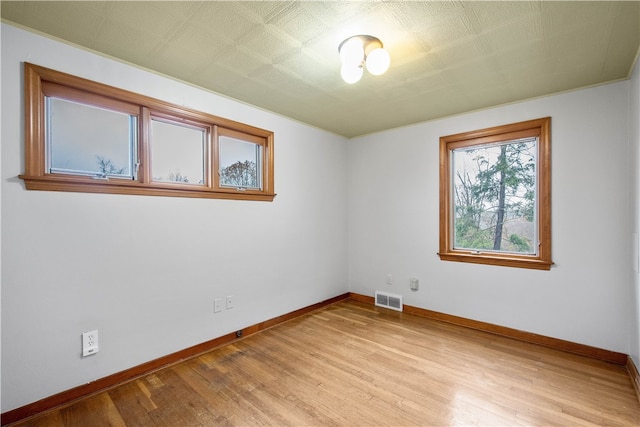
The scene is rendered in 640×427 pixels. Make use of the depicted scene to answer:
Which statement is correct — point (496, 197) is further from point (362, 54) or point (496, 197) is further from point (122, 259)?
point (122, 259)

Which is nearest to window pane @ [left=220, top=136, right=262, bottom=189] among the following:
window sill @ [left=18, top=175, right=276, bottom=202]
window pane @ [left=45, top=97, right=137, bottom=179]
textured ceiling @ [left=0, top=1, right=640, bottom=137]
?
window sill @ [left=18, top=175, right=276, bottom=202]

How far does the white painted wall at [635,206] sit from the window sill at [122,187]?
3224 mm

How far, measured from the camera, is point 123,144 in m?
2.28

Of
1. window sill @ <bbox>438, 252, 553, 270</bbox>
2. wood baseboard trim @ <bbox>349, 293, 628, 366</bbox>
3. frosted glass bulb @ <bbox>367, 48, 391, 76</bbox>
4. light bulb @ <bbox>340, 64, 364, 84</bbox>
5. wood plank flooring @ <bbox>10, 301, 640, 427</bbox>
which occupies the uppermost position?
frosted glass bulb @ <bbox>367, 48, 391, 76</bbox>

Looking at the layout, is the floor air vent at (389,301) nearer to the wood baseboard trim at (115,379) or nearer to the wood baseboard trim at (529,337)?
the wood baseboard trim at (529,337)

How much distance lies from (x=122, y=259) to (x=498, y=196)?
3.62 meters

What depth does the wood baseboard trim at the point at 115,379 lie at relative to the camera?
1.79m

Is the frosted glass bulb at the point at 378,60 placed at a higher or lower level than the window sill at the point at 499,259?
higher

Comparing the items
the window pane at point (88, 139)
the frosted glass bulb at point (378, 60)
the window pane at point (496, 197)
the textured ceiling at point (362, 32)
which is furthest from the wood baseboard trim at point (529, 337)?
the window pane at point (88, 139)

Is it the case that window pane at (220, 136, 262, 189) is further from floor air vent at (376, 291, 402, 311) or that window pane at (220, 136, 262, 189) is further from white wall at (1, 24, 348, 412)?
floor air vent at (376, 291, 402, 311)

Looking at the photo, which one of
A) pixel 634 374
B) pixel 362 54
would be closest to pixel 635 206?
pixel 634 374

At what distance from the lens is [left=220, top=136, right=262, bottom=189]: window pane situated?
9.61ft

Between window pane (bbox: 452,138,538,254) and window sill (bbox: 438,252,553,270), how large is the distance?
10 cm

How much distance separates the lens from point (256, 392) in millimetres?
2074
